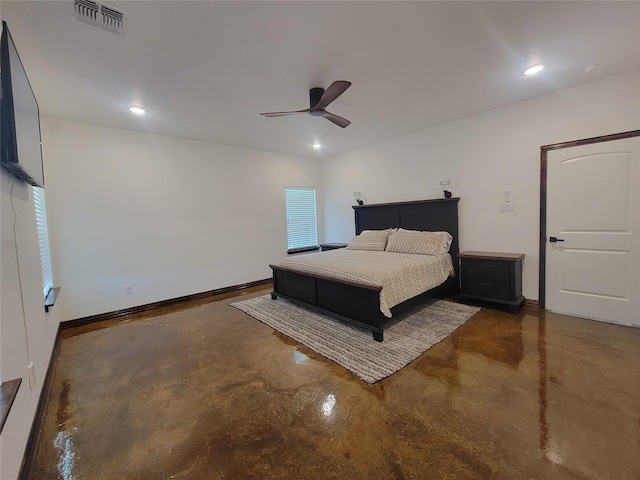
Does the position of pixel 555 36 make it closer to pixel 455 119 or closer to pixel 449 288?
pixel 455 119


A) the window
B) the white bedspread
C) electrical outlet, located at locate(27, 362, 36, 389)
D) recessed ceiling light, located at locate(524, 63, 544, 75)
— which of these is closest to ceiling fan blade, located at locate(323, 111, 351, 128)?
the white bedspread

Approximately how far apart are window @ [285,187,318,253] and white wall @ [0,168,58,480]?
3.92 metres

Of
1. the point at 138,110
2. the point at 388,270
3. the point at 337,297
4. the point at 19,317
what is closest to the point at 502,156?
the point at 388,270

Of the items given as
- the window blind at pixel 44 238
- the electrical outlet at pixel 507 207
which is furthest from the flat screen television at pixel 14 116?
the electrical outlet at pixel 507 207

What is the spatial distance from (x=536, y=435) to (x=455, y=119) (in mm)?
3817

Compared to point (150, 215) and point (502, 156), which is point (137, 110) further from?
point (502, 156)

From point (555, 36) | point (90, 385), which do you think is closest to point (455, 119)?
point (555, 36)

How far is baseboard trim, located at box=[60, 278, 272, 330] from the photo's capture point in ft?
11.3

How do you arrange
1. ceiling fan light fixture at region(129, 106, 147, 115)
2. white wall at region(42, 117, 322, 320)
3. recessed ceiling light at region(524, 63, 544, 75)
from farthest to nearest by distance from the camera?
white wall at region(42, 117, 322, 320) < ceiling fan light fixture at region(129, 106, 147, 115) < recessed ceiling light at region(524, 63, 544, 75)

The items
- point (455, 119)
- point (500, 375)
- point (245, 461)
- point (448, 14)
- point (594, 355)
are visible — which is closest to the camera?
point (245, 461)

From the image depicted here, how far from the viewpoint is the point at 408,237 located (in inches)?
157

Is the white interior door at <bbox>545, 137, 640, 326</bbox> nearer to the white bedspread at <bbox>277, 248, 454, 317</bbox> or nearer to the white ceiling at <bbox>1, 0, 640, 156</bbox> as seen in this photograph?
the white ceiling at <bbox>1, 0, 640, 156</bbox>

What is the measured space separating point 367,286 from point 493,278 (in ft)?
6.04

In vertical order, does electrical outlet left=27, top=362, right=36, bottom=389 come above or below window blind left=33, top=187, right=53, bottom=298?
below
